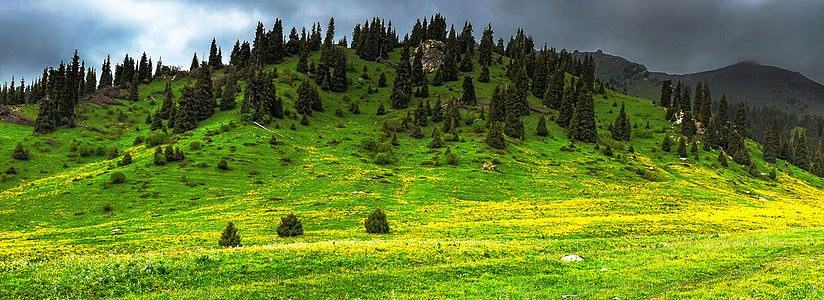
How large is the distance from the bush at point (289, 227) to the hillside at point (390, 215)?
62.9 inches

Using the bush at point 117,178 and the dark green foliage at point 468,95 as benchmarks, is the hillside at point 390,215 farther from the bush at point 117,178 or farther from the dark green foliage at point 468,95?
the dark green foliage at point 468,95

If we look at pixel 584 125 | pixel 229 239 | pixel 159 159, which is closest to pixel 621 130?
pixel 584 125

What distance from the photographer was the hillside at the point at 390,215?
54.6 feet

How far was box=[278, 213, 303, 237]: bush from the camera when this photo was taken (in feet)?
132

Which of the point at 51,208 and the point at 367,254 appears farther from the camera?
the point at 51,208

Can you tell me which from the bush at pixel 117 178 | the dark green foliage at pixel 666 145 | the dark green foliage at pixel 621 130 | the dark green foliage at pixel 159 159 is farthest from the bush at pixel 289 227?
the dark green foliage at pixel 666 145

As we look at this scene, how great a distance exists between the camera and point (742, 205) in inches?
2761

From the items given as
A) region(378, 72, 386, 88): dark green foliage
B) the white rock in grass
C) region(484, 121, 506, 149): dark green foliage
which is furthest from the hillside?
region(378, 72, 386, 88): dark green foliage

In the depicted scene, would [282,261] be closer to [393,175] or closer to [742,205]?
[393,175]

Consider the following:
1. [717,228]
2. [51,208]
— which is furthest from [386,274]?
[51,208]

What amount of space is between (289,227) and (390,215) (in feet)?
53.9

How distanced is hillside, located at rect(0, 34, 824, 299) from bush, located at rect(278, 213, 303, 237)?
1599 millimetres

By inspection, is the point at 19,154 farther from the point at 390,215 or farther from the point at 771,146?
the point at 771,146

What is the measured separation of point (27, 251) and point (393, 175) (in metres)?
61.6
